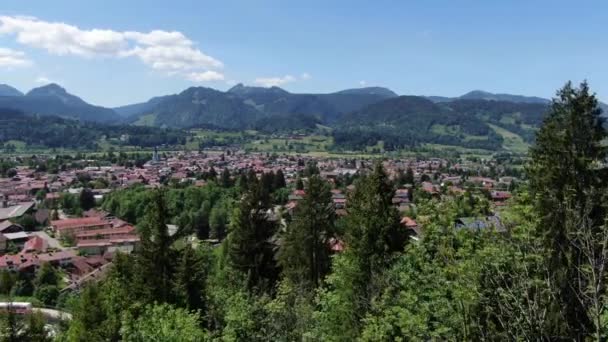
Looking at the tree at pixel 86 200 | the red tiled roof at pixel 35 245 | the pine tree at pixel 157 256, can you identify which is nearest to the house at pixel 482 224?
the pine tree at pixel 157 256

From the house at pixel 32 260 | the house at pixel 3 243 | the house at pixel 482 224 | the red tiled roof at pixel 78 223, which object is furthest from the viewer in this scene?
the red tiled roof at pixel 78 223

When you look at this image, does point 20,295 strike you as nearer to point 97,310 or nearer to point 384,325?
point 97,310

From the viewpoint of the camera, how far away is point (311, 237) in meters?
20.3

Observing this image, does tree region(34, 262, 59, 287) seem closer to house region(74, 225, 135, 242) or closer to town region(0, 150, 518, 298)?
town region(0, 150, 518, 298)

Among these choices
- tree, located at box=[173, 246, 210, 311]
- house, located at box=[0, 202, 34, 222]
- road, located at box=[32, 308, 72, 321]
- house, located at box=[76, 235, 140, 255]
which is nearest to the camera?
tree, located at box=[173, 246, 210, 311]

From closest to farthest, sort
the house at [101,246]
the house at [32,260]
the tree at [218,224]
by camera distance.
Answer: the house at [32,260] < the house at [101,246] < the tree at [218,224]

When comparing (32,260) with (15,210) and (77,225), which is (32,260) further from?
(15,210)

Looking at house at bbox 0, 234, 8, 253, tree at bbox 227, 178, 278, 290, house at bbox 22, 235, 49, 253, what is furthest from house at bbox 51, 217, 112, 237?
tree at bbox 227, 178, 278, 290

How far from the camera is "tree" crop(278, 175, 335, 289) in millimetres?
20344

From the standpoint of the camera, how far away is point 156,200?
16.2m

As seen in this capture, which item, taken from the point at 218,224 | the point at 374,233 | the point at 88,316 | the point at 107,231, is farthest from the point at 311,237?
the point at 107,231

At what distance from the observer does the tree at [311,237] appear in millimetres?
20344

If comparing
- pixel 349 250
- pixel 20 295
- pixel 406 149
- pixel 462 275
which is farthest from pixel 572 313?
pixel 406 149

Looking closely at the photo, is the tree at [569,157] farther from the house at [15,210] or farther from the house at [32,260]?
the house at [15,210]
